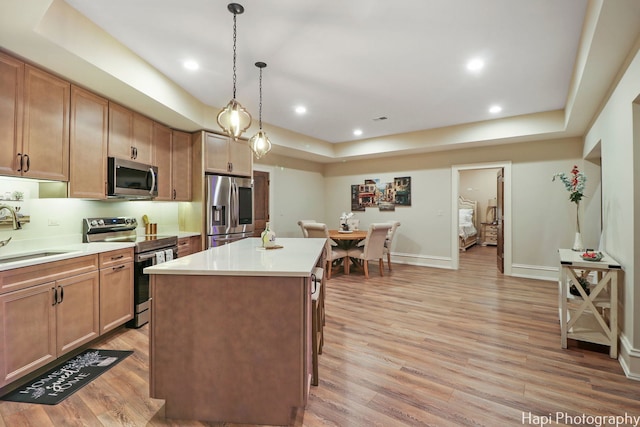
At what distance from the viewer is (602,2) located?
167 centimetres

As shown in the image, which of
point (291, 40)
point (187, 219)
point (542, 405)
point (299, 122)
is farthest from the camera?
point (299, 122)

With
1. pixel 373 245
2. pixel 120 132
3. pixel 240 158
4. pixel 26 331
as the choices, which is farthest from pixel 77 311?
pixel 373 245

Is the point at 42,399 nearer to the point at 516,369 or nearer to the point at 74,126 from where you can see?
the point at 74,126

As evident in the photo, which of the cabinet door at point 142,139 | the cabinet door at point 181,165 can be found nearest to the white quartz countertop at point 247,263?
the cabinet door at point 142,139

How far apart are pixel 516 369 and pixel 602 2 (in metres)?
2.44

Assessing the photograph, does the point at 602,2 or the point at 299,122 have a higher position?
the point at 299,122

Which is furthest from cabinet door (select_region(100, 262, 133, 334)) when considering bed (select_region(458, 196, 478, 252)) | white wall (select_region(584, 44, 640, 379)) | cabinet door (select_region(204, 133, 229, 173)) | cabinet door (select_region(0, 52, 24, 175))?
bed (select_region(458, 196, 478, 252))

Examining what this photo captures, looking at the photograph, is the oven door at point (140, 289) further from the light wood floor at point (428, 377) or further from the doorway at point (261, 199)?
the doorway at point (261, 199)

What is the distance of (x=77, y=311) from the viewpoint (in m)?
2.38

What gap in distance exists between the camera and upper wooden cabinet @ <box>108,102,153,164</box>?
307 cm

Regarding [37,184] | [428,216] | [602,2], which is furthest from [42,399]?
[428,216]

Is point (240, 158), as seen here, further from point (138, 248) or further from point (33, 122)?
point (33, 122)

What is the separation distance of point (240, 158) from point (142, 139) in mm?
1477

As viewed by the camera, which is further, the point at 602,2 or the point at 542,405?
the point at 542,405
